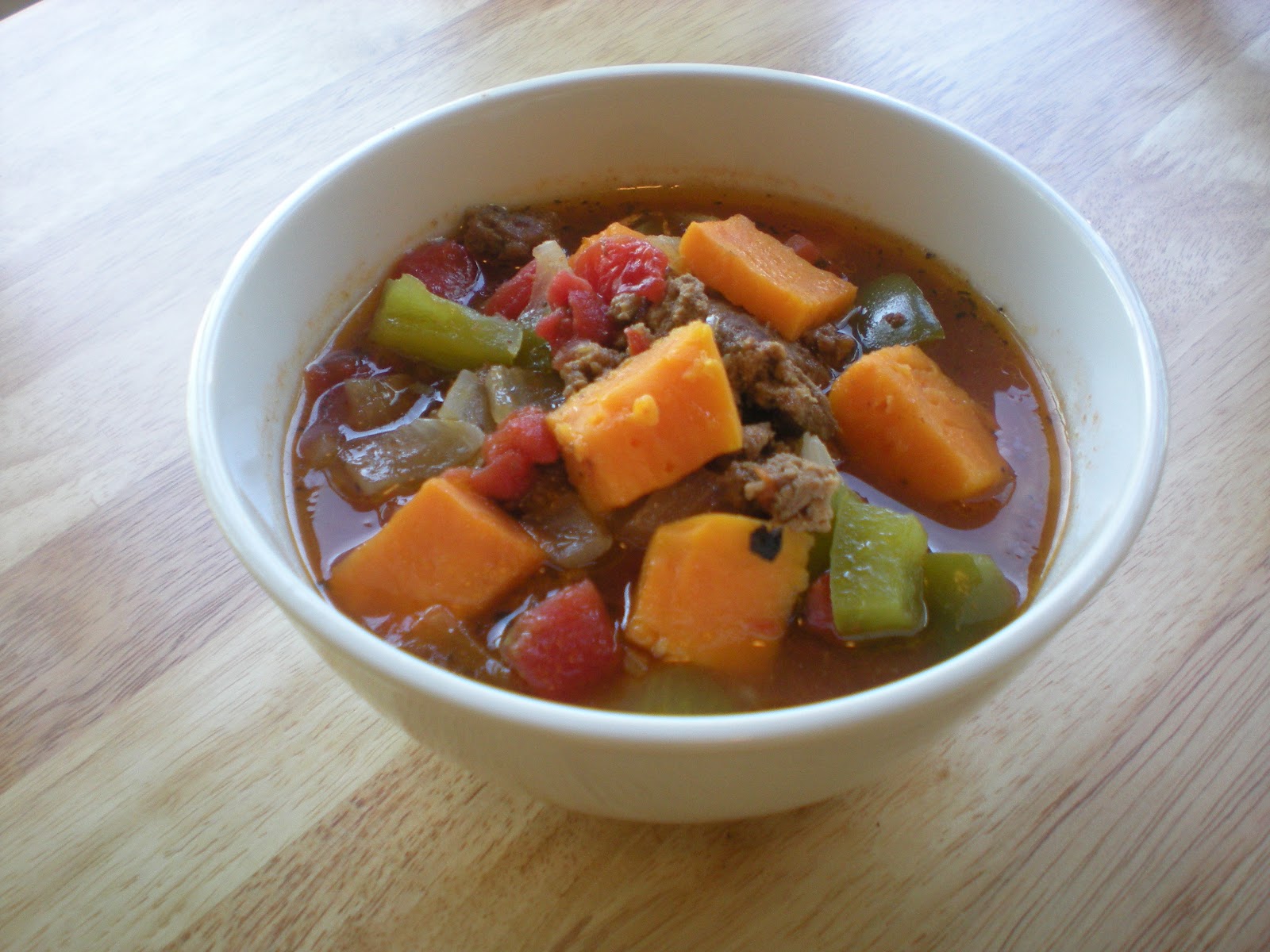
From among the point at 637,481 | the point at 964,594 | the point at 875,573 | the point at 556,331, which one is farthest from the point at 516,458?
the point at 964,594

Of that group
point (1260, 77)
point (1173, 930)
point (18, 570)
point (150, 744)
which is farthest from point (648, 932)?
point (1260, 77)

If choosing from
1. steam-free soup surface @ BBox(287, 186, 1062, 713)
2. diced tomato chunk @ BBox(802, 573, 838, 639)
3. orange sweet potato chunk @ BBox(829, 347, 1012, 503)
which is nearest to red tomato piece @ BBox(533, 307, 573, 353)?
steam-free soup surface @ BBox(287, 186, 1062, 713)

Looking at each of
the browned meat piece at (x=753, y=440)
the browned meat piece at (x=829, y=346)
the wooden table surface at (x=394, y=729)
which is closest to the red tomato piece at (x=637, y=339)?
the browned meat piece at (x=753, y=440)

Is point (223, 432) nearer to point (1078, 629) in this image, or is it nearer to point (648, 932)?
point (648, 932)

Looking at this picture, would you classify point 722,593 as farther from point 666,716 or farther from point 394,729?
point 394,729

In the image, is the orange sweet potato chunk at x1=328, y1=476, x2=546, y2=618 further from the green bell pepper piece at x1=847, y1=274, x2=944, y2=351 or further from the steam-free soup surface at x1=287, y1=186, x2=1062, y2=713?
the green bell pepper piece at x1=847, y1=274, x2=944, y2=351

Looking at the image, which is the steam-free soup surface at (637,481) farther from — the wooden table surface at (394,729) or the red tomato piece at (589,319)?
the wooden table surface at (394,729)
